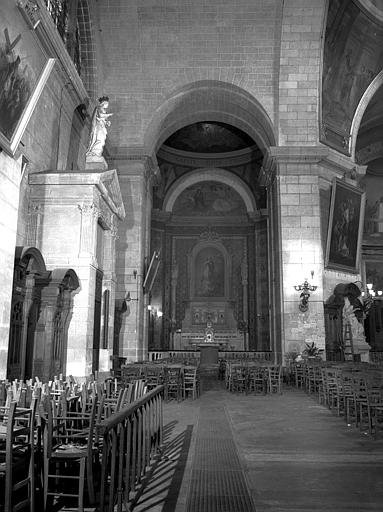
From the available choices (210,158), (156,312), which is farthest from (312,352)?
(210,158)

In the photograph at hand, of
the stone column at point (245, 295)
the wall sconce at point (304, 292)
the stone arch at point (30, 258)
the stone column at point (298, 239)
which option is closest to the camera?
the stone arch at point (30, 258)

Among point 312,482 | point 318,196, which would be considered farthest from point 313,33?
point 312,482

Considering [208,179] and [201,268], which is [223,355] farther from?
[208,179]

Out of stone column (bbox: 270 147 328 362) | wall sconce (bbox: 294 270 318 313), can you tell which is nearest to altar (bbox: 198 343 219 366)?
stone column (bbox: 270 147 328 362)

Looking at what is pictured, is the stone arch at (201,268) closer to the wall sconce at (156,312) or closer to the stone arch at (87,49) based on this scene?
the wall sconce at (156,312)

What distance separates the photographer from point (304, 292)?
53.9 feet

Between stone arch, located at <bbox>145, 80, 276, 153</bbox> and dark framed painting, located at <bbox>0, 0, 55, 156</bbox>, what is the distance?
9.27m

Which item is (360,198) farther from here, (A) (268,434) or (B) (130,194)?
(A) (268,434)

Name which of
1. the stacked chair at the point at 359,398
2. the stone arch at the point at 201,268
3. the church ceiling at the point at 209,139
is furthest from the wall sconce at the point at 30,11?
the stone arch at the point at 201,268

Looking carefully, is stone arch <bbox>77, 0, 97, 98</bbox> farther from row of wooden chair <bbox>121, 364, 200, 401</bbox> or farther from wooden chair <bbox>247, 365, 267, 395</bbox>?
wooden chair <bbox>247, 365, 267, 395</bbox>

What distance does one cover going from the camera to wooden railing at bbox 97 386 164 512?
3.20 m

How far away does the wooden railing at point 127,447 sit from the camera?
3197mm

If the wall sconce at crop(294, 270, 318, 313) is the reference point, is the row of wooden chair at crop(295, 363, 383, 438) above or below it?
below

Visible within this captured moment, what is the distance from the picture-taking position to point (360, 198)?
18.4 metres
